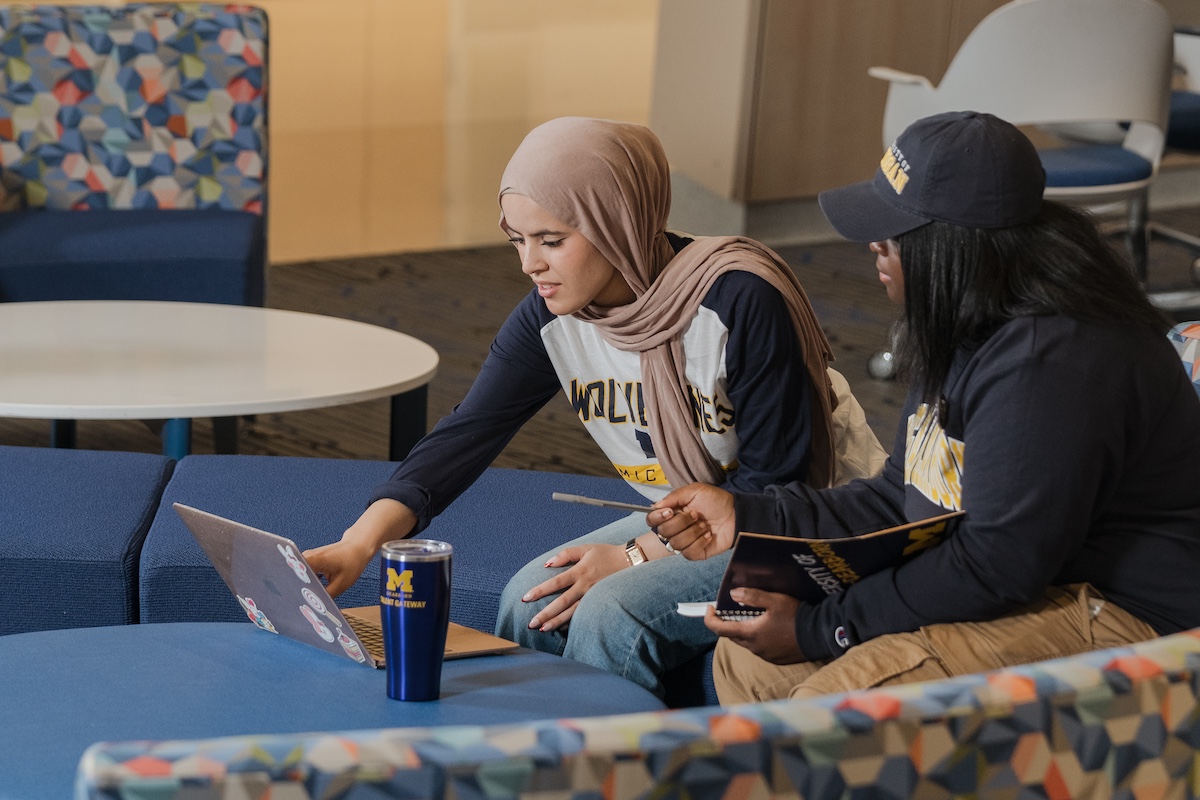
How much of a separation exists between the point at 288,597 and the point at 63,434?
1897 millimetres

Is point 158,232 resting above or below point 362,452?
above

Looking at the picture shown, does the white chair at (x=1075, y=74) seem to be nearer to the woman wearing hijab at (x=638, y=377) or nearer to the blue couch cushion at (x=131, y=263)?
the blue couch cushion at (x=131, y=263)

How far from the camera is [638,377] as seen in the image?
186 centimetres

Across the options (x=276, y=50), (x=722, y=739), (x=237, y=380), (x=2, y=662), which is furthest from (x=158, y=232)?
(x=722, y=739)

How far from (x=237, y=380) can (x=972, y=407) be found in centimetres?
159

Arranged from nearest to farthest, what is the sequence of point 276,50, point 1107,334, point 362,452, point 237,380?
point 1107,334 → point 237,380 → point 362,452 → point 276,50

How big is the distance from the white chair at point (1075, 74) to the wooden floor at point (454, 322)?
825 mm

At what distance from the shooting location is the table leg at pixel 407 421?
2.77 m

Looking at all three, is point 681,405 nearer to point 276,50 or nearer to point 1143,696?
point 1143,696

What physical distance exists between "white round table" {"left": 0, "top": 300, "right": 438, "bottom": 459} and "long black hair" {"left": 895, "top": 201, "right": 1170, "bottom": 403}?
129 centimetres

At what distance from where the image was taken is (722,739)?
73 cm

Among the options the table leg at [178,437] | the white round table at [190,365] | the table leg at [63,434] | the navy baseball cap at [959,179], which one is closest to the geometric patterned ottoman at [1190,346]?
the navy baseball cap at [959,179]

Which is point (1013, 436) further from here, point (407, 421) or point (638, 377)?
point (407, 421)

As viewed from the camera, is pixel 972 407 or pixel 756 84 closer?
pixel 972 407
